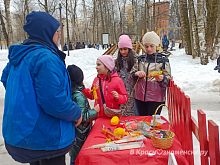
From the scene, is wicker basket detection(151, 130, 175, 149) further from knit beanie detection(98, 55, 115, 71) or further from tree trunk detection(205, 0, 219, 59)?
tree trunk detection(205, 0, 219, 59)

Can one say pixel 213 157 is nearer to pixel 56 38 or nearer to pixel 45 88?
pixel 45 88

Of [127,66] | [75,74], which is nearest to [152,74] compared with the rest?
[127,66]

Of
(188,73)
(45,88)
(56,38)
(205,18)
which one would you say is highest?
(205,18)

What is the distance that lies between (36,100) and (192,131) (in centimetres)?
150

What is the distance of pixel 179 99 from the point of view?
3.46 meters

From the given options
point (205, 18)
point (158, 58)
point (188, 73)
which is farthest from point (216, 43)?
→ point (158, 58)

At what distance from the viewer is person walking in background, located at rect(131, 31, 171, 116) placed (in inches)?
162

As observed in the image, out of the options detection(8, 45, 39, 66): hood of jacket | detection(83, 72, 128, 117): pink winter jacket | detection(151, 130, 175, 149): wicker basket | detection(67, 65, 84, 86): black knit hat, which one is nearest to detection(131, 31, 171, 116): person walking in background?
detection(83, 72, 128, 117): pink winter jacket

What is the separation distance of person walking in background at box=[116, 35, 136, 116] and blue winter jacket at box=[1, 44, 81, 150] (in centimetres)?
220

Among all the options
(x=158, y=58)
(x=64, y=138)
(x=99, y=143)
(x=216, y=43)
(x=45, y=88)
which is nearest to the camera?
(x=45, y=88)

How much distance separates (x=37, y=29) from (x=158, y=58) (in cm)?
217

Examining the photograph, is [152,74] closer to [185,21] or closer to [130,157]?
[130,157]

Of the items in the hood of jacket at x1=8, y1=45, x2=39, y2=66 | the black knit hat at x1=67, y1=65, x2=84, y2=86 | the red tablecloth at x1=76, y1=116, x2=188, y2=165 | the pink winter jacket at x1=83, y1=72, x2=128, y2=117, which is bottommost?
the red tablecloth at x1=76, y1=116, x2=188, y2=165

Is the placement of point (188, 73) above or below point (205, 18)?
below
